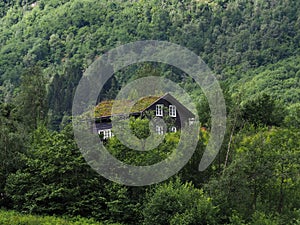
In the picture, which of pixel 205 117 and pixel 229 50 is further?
pixel 229 50

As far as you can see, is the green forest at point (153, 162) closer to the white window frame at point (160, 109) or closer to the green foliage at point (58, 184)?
the green foliage at point (58, 184)

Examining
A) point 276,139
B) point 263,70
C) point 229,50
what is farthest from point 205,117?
point 229,50

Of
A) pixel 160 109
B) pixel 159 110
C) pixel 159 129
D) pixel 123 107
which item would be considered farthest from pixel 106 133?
pixel 160 109

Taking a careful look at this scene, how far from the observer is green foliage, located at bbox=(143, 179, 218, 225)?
27125 millimetres

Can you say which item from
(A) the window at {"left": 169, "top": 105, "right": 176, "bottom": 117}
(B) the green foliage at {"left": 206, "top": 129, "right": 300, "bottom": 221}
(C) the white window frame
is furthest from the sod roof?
(B) the green foliage at {"left": 206, "top": 129, "right": 300, "bottom": 221}

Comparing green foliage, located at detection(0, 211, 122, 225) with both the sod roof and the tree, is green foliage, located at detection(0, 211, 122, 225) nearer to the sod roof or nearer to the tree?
the sod roof

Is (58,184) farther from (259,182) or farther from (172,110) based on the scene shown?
(172,110)

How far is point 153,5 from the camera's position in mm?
161375

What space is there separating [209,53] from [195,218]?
107m

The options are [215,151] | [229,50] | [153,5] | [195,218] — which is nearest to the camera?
[195,218]

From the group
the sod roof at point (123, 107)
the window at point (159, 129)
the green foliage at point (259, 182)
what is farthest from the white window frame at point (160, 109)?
the green foliage at point (259, 182)

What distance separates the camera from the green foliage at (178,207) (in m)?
27.1

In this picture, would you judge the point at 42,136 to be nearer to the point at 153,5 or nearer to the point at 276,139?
the point at 276,139

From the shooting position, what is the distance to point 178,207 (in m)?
27.9
